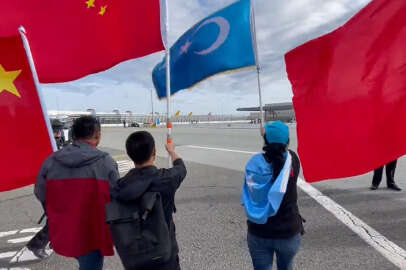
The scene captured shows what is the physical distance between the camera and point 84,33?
3.31 metres

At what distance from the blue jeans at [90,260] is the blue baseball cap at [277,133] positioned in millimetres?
1677

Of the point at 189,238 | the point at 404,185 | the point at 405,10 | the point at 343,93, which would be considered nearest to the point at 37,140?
the point at 189,238

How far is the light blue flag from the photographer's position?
154 inches

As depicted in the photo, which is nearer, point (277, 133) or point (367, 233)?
point (277, 133)

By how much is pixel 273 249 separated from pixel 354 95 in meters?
1.93

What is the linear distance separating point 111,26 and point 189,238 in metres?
2.95

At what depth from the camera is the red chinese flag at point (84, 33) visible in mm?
3252

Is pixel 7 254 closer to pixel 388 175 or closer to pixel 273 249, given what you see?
pixel 273 249

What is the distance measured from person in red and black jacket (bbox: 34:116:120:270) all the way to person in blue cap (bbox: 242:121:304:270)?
1.07 metres

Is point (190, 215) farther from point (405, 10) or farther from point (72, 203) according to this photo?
point (405, 10)

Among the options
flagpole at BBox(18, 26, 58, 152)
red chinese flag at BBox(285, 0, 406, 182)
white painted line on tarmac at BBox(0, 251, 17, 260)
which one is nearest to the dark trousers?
red chinese flag at BBox(285, 0, 406, 182)

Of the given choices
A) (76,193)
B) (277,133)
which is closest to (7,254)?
(76,193)

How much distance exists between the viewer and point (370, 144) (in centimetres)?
288

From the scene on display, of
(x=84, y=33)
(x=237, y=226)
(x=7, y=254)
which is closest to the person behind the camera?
(x=84, y=33)
